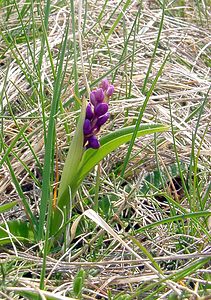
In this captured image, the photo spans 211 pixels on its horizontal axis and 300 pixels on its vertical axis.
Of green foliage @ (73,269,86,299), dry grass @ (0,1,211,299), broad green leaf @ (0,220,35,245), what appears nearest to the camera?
green foliage @ (73,269,86,299)

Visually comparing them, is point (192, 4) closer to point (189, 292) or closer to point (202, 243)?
point (202, 243)

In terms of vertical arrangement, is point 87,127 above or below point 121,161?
above

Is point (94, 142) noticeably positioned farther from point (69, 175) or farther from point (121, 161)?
point (121, 161)

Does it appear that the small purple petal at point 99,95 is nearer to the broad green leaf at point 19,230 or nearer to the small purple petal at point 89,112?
the small purple petal at point 89,112

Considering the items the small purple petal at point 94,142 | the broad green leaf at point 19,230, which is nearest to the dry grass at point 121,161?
the broad green leaf at point 19,230

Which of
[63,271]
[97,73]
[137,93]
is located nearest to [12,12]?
[97,73]

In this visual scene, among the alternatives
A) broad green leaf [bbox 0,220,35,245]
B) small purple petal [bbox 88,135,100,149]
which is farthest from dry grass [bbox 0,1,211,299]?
small purple petal [bbox 88,135,100,149]

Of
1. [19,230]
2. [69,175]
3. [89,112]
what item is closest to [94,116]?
[89,112]

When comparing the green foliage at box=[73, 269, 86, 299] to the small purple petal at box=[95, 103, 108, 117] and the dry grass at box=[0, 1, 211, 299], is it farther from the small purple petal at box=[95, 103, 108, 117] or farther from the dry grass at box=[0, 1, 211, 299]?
the small purple petal at box=[95, 103, 108, 117]
